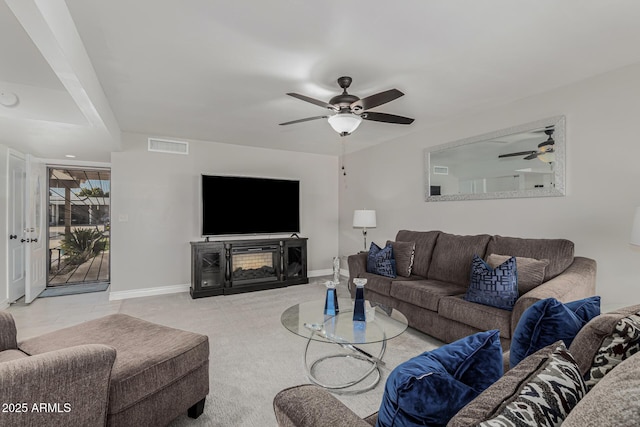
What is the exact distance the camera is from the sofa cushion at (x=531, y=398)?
0.63 metres

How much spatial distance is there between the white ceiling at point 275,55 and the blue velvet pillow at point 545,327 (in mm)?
1706

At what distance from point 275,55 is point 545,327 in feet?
7.72

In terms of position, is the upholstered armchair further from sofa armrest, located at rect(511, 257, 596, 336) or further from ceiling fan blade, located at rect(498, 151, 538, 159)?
ceiling fan blade, located at rect(498, 151, 538, 159)

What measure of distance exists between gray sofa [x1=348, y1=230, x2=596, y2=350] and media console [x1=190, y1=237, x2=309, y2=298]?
158 cm

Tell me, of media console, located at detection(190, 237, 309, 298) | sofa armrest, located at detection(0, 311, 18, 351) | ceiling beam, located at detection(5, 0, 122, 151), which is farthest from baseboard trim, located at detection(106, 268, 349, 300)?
sofa armrest, located at detection(0, 311, 18, 351)

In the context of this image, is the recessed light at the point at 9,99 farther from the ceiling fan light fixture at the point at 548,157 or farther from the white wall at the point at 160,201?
the ceiling fan light fixture at the point at 548,157

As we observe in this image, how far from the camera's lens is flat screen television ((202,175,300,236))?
16.0ft

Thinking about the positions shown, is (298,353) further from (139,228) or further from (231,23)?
(139,228)

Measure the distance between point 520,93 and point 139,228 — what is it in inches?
201

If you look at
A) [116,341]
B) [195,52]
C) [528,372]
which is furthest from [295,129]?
[528,372]

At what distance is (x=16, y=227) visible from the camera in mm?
4234

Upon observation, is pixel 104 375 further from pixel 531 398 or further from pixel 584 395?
pixel 584 395

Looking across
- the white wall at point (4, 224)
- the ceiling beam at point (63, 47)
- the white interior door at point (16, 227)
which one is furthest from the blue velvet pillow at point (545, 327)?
the white interior door at point (16, 227)

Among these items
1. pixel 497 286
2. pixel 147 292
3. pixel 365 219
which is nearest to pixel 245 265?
pixel 147 292
